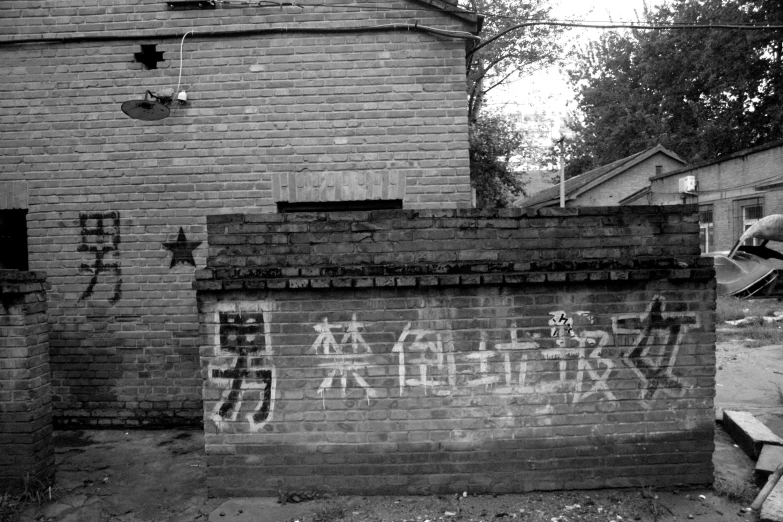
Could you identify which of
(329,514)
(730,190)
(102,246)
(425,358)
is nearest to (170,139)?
(102,246)

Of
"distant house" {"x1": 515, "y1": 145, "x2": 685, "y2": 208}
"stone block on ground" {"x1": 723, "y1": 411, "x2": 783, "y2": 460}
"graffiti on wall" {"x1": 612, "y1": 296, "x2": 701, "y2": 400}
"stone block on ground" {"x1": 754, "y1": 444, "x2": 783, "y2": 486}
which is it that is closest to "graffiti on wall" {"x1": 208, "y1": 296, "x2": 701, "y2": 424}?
"graffiti on wall" {"x1": 612, "y1": 296, "x2": 701, "y2": 400}

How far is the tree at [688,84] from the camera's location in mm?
21688

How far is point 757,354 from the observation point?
29.4ft

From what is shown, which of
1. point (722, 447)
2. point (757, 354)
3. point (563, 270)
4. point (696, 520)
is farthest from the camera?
point (757, 354)

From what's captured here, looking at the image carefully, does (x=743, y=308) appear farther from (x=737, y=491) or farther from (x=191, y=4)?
(x=191, y=4)

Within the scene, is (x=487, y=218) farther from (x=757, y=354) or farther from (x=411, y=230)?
(x=757, y=354)

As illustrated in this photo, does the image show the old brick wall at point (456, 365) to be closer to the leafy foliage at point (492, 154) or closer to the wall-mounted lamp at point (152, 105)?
the wall-mounted lamp at point (152, 105)

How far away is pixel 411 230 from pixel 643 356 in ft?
6.21

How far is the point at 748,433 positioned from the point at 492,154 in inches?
595

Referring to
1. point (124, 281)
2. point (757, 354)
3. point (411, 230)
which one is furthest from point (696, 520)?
point (757, 354)

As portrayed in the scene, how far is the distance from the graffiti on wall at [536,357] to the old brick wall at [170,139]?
1.96 meters

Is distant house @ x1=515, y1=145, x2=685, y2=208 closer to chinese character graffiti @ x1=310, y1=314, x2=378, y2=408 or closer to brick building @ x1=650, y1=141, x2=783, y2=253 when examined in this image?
brick building @ x1=650, y1=141, x2=783, y2=253

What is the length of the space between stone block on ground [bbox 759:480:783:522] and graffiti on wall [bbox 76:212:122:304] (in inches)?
225

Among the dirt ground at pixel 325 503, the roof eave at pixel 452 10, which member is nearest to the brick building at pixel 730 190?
the roof eave at pixel 452 10
